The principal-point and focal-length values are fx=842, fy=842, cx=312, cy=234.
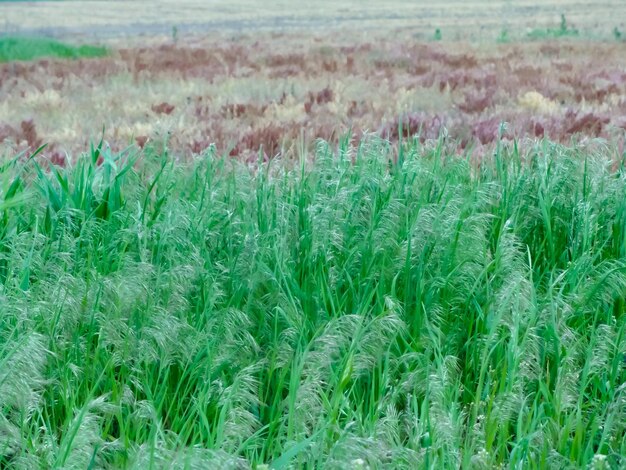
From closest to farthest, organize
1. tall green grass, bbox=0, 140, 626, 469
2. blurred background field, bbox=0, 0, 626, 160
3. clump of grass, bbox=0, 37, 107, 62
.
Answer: tall green grass, bbox=0, 140, 626, 469
blurred background field, bbox=0, 0, 626, 160
clump of grass, bbox=0, 37, 107, 62

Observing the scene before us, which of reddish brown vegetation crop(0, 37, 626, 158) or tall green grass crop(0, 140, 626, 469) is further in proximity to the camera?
reddish brown vegetation crop(0, 37, 626, 158)

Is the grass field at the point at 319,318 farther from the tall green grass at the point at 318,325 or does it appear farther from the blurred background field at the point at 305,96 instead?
the blurred background field at the point at 305,96

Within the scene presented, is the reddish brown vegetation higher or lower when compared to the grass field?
lower

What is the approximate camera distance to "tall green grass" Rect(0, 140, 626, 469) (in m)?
2.26

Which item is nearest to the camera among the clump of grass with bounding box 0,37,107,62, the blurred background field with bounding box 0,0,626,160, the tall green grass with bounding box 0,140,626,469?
the tall green grass with bounding box 0,140,626,469

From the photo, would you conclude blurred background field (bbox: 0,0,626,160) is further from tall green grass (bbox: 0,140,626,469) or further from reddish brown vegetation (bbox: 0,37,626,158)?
tall green grass (bbox: 0,140,626,469)

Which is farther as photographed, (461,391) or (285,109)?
(285,109)

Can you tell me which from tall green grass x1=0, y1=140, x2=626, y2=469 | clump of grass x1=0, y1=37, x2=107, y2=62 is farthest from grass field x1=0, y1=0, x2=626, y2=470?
clump of grass x1=0, y1=37, x2=107, y2=62

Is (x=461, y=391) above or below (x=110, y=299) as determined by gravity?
below

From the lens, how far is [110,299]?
109 inches

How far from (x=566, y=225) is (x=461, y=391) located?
3.75ft

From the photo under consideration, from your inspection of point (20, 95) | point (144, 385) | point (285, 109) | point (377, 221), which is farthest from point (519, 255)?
point (20, 95)

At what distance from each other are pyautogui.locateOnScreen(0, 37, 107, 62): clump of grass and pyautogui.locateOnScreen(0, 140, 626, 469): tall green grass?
44.6 feet

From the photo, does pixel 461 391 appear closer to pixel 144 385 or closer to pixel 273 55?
pixel 144 385
